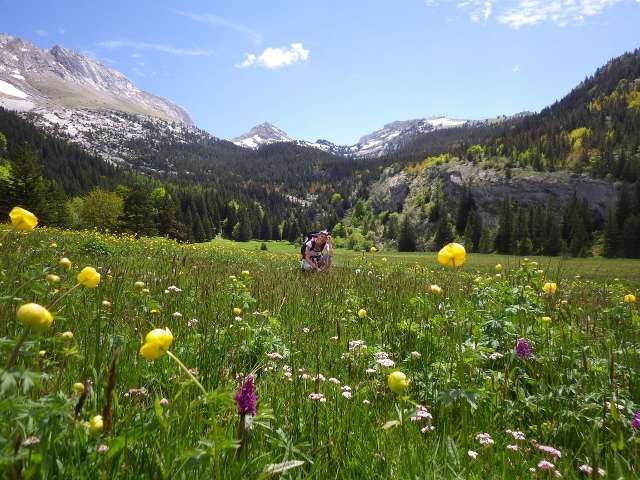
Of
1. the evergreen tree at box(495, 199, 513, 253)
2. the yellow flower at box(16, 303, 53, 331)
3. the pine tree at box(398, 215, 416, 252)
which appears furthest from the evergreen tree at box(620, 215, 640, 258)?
the yellow flower at box(16, 303, 53, 331)

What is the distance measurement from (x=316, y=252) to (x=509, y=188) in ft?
279

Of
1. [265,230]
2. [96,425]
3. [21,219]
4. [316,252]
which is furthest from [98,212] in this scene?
[96,425]

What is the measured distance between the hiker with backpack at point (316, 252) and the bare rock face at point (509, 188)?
77401 mm

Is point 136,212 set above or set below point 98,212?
above

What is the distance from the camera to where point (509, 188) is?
84750 mm

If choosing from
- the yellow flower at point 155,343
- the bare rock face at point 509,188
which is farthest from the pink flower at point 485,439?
the bare rock face at point 509,188

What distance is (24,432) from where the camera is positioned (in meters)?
1.24

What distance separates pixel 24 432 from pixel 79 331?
2.10 meters

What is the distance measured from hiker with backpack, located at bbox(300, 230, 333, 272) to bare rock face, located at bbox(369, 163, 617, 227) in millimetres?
77401

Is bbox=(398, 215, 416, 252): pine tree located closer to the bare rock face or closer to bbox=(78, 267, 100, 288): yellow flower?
the bare rock face

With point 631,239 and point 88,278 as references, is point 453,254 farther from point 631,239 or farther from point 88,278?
point 631,239

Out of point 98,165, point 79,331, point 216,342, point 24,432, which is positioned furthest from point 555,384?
point 98,165

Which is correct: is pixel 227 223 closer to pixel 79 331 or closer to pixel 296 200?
pixel 296 200

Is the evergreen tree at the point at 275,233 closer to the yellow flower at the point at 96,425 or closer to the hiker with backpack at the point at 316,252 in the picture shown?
the hiker with backpack at the point at 316,252
